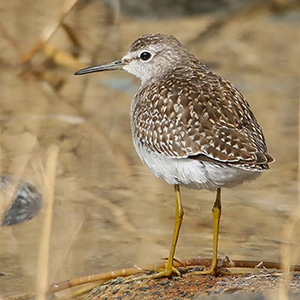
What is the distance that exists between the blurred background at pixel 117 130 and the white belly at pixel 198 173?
1.76ft

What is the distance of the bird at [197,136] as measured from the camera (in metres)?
5.87

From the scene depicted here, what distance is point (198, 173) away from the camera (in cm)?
595

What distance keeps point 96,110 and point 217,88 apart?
522 cm

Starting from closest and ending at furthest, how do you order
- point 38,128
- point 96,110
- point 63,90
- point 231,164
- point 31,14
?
point 231,164
point 38,128
point 96,110
point 63,90
point 31,14

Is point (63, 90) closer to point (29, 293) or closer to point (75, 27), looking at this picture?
point (75, 27)

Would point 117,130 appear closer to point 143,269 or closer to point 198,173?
point 143,269

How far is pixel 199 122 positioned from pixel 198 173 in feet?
1.33

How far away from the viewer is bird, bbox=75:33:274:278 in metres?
5.87

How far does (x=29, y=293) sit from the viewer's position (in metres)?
6.41

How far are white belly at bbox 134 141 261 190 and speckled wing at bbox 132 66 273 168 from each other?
A: 0.19ft

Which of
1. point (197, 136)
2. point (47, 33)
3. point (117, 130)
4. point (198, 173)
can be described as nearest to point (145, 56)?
point (197, 136)

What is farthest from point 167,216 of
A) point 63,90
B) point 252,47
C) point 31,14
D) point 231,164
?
point 31,14

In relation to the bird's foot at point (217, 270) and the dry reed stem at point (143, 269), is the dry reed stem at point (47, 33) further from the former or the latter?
the bird's foot at point (217, 270)

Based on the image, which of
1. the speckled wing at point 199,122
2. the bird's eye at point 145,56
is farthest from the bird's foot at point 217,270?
the bird's eye at point 145,56
